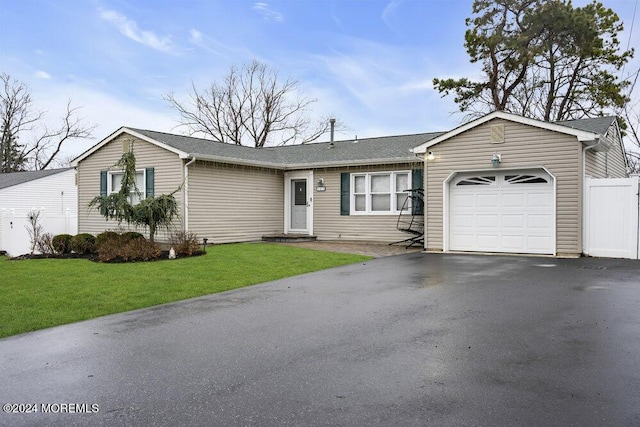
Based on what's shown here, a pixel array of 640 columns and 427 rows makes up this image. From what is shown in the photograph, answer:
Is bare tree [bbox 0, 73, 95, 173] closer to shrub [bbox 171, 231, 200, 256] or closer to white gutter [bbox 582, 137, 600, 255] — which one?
shrub [bbox 171, 231, 200, 256]

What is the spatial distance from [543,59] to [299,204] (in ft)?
53.9

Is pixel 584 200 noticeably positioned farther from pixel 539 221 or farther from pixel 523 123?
pixel 523 123

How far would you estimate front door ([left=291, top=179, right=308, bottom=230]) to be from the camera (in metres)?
17.8

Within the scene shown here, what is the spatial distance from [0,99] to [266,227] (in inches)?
1247

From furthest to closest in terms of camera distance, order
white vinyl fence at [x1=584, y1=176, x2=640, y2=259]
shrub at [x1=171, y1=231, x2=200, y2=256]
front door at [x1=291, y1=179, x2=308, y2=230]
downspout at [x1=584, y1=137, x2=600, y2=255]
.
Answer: front door at [x1=291, y1=179, x2=308, y2=230] < shrub at [x1=171, y1=231, x2=200, y2=256] < downspout at [x1=584, y1=137, x2=600, y2=255] < white vinyl fence at [x1=584, y1=176, x2=640, y2=259]

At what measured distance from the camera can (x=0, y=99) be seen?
123ft

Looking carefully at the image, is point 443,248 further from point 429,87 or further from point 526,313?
point 429,87

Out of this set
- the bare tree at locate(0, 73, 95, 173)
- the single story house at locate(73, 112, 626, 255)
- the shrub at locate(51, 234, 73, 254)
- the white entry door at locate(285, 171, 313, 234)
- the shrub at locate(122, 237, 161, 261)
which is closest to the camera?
the shrub at locate(122, 237, 161, 261)

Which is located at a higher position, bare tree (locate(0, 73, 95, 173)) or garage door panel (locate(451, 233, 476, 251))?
bare tree (locate(0, 73, 95, 173))

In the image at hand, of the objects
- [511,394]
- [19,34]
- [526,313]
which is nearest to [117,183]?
[19,34]

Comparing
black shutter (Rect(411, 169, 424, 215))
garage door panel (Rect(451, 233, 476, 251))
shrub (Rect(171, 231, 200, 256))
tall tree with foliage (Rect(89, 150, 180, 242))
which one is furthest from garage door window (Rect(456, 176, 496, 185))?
tall tree with foliage (Rect(89, 150, 180, 242))

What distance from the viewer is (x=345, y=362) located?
164 inches

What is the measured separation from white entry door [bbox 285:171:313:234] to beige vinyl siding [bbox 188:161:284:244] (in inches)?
9.1

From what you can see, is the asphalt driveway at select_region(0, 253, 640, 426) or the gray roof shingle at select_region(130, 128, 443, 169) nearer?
the asphalt driveway at select_region(0, 253, 640, 426)
